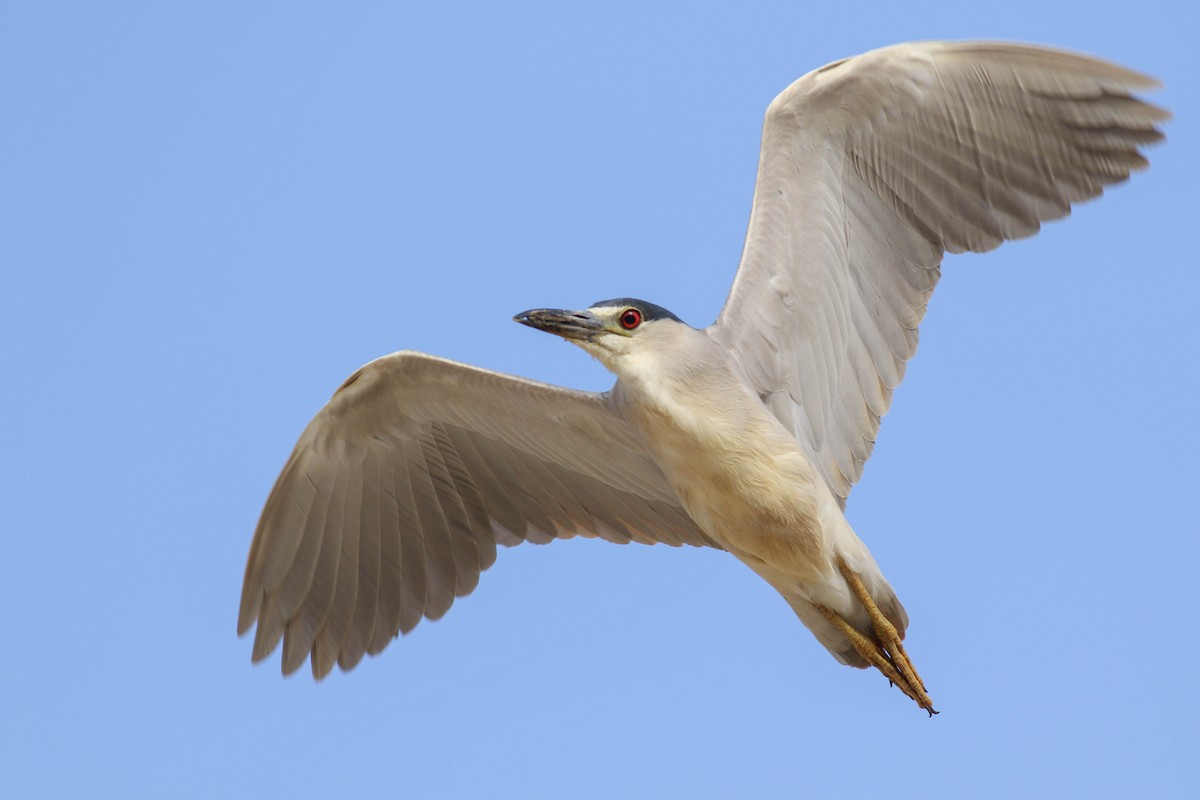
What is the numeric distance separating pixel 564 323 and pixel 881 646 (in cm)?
227

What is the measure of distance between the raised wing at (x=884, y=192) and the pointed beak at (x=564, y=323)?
0.75m

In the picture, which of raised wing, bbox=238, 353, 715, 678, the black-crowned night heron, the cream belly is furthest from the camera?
raised wing, bbox=238, 353, 715, 678

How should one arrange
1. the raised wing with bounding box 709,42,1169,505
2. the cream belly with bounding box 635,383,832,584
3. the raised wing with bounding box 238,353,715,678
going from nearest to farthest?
the cream belly with bounding box 635,383,832,584
the raised wing with bounding box 709,42,1169,505
the raised wing with bounding box 238,353,715,678

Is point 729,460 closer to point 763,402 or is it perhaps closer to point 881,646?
point 763,402

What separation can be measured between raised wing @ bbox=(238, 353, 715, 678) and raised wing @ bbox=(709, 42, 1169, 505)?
1192 mm

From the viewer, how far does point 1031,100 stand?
9062 millimetres

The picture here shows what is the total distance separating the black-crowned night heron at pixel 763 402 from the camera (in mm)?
8375

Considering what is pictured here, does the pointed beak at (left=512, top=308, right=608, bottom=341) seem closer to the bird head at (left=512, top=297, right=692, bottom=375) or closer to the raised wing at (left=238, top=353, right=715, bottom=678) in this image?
the bird head at (left=512, top=297, right=692, bottom=375)

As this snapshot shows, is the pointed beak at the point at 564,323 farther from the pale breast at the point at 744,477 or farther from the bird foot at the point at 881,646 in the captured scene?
the bird foot at the point at 881,646

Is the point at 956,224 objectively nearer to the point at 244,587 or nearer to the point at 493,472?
the point at 493,472

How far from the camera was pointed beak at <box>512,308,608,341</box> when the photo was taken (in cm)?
834

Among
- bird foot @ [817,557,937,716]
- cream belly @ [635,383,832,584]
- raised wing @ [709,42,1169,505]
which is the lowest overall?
bird foot @ [817,557,937,716]

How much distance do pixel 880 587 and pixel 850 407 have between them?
3.44ft

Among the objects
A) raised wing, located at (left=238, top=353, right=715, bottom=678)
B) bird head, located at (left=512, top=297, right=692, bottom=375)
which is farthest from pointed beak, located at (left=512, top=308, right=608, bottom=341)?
raised wing, located at (left=238, top=353, right=715, bottom=678)
